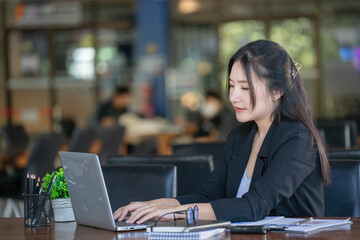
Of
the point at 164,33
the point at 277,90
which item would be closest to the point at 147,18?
the point at 164,33

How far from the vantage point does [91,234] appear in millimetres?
2195

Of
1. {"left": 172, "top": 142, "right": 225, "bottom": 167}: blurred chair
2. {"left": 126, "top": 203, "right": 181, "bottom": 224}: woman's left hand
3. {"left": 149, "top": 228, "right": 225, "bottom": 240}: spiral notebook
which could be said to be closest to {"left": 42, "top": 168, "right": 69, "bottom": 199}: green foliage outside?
{"left": 126, "top": 203, "right": 181, "bottom": 224}: woman's left hand

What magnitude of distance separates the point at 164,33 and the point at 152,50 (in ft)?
1.36

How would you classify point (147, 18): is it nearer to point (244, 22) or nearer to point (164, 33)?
point (164, 33)

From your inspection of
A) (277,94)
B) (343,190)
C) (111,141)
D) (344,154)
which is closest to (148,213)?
(277,94)

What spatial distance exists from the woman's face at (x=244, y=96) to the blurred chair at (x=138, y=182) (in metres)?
0.48

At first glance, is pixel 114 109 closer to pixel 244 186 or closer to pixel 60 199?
pixel 244 186

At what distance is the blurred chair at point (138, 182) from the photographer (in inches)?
114

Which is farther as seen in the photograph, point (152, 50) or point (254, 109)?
point (152, 50)

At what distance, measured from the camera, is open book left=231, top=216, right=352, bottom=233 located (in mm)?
2129

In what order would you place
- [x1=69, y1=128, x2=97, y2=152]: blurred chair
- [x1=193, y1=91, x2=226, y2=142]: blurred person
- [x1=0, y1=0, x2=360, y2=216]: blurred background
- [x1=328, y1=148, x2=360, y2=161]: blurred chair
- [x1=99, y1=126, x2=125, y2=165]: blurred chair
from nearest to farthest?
[x1=328, y1=148, x2=360, y2=161]: blurred chair → [x1=99, y1=126, x2=125, y2=165]: blurred chair → [x1=69, y1=128, x2=97, y2=152]: blurred chair → [x1=193, y1=91, x2=226, y2=142]: blurred person → [x1=0, y1=0, x2=360, y2=216]: blurred background

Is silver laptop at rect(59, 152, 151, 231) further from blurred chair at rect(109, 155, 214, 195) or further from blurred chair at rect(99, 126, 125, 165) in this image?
blurred chair at rect(99, 126, 125, 165)

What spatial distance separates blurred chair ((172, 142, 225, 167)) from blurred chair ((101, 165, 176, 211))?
105 centimetres

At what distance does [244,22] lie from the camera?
13.1m
